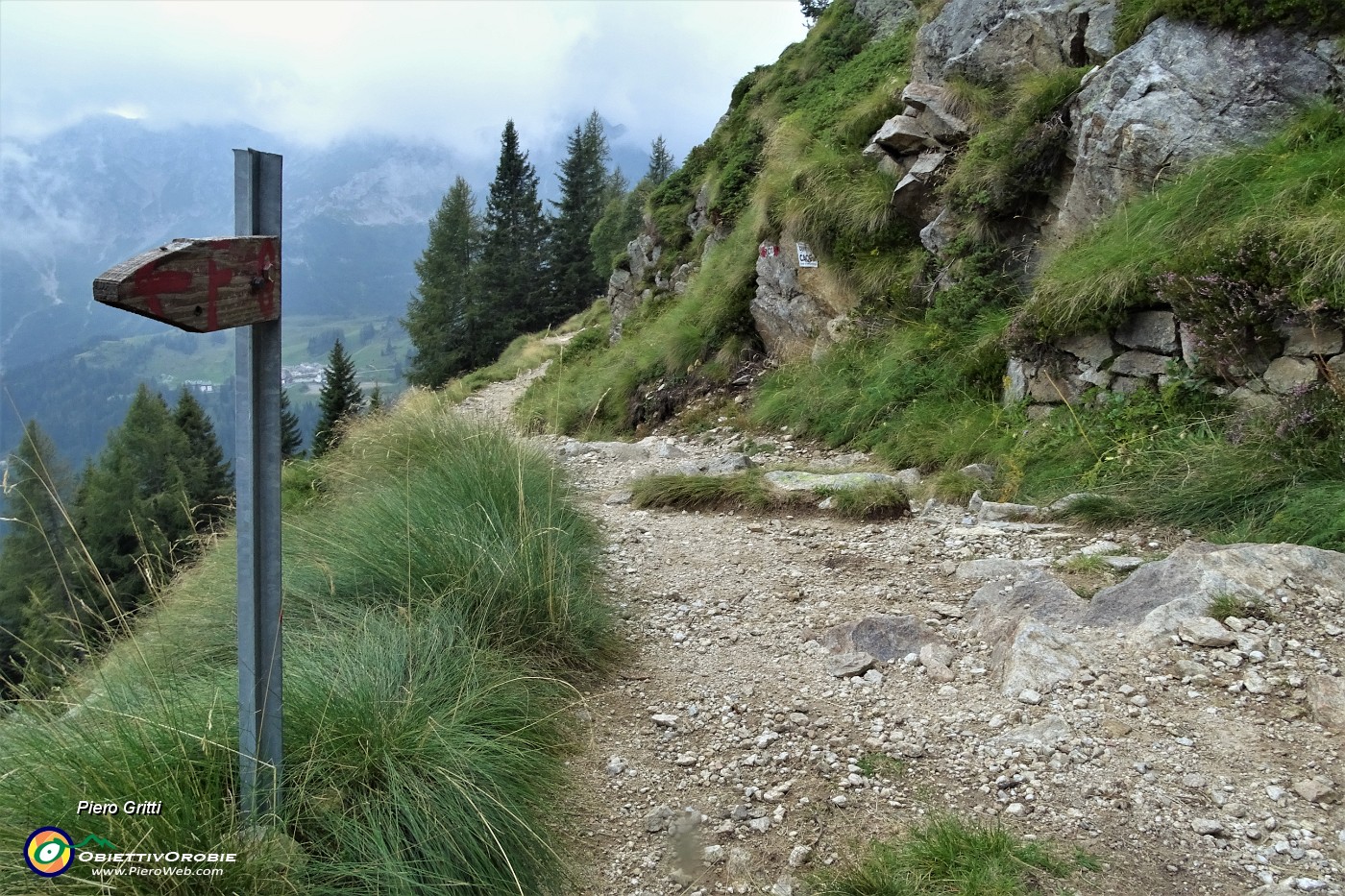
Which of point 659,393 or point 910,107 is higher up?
point 910,107

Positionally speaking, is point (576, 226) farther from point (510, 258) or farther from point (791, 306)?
point (791, 306)

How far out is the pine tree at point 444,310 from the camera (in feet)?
149

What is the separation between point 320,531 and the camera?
4.70 metres

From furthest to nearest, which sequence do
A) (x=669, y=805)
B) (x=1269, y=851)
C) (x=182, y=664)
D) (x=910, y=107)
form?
(x=910, y=107) < (x=182, y=664) < (x=669, y=805) < (x=1269, y=851)

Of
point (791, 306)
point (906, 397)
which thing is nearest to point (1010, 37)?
point (791, 306)

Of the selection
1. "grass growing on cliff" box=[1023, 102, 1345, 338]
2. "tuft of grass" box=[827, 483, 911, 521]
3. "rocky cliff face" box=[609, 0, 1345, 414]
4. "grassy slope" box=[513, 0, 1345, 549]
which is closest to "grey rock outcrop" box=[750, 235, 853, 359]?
"rocky cliff face" box=[609, 0, 1345, 414]

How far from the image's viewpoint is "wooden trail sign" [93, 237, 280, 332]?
1.61 m

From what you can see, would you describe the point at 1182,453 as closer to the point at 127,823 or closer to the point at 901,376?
the point at 901,376

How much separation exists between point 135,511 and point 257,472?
7.80 metres

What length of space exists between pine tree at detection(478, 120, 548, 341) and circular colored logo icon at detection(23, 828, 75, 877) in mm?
44594

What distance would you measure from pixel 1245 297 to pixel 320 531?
578 cm

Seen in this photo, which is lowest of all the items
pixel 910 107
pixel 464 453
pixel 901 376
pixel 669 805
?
pixel 669 805

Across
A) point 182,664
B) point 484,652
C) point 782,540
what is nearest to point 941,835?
point 484,652

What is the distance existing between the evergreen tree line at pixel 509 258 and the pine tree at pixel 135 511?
17.6 meters
